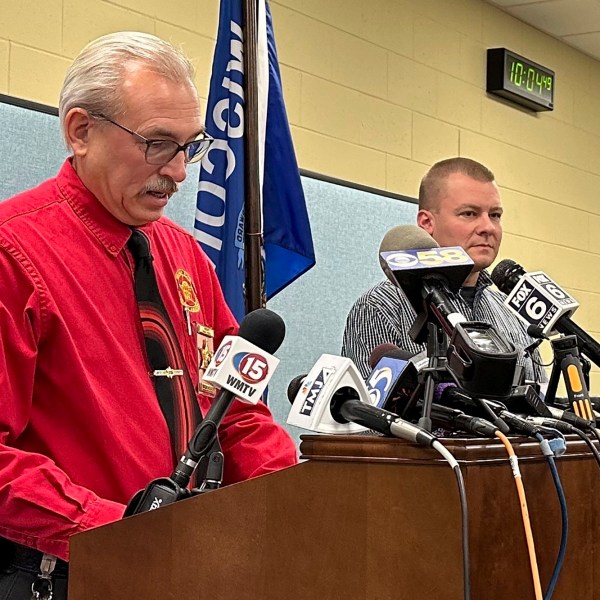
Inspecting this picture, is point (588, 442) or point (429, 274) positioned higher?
point (429, 274)

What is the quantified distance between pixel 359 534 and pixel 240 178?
1896 mm

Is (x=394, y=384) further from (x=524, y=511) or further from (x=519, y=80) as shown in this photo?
(x=519, y=80)

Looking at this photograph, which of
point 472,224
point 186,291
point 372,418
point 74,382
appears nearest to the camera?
point 372,418

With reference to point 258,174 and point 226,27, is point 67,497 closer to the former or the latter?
point 258,174

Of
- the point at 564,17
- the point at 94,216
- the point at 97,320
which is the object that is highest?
the point at 564,17

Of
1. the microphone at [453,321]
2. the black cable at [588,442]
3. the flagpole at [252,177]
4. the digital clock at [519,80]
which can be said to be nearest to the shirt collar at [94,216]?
the microphone at [453,321]

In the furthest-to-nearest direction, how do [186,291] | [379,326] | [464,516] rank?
[379,326]
[186,291]
[464,516]

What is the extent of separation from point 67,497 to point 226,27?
1.81 m

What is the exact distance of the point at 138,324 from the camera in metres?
1.65

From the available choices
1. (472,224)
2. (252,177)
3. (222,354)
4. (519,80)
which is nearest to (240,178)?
(252,177)

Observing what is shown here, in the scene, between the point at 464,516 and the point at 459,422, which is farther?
the point at 459,422

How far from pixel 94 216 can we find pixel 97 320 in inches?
7.1

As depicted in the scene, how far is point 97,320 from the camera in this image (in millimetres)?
1574

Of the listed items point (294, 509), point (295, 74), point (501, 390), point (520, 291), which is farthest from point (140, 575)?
point (295, 74)
